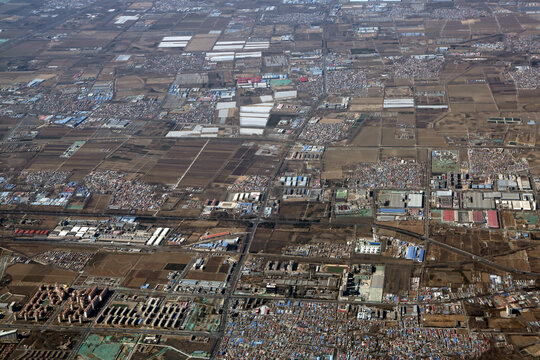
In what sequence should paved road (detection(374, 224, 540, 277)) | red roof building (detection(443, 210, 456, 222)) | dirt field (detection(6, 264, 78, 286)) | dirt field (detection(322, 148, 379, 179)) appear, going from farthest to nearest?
dirt field (detection(322, 148, 379, 179))
red roof building (detection(443, 210, 456, 222))
dirt field (detection(6, 264, 78, 286))
paved road (detection(374, 224, 540, 277))

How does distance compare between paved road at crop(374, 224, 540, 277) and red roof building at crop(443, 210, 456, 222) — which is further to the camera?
red roof building at crop(443, 210, 456, 222)

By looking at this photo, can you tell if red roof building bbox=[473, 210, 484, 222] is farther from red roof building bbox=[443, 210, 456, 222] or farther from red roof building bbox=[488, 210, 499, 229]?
red roof building bbox=[443, 210, 456, 222]

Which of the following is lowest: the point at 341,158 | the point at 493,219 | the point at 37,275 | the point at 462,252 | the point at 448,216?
the point at 341,158

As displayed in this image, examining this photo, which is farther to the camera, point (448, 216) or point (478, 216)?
point (448, 216)

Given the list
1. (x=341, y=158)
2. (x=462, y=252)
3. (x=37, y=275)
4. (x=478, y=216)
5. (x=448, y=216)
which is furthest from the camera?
(x=341, y=158)

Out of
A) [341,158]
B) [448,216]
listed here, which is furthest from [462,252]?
[341,158]

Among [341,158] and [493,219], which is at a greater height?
[493,219]

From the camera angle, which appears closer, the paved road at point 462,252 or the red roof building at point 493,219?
the paved road at point 462,252

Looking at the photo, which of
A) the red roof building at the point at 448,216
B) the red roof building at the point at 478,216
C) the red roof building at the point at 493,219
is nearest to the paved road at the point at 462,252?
the red roof building at the point at 448,216

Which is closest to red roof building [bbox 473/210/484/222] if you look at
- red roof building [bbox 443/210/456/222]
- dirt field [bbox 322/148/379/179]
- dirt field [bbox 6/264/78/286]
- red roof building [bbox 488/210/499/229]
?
red roof building [bbox 488/210/499/229]

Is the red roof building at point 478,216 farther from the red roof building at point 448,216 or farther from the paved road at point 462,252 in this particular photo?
the paved road at point 462,252

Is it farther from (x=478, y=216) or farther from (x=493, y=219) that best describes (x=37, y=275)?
(x=493, y=219)
